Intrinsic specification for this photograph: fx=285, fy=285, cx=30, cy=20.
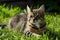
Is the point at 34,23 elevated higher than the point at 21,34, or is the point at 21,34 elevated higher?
the point at 34,23

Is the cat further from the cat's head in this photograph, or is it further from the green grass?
the green grass

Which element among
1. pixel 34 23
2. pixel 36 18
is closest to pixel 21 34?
pixel 34 23

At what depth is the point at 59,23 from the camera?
893 centimetres

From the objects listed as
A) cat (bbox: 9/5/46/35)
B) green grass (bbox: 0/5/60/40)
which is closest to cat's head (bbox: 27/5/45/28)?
cat (bbox: 9/5/46/35)

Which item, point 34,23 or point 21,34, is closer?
point 34,23

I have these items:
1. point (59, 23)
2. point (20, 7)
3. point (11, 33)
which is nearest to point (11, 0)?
point (20, 7)

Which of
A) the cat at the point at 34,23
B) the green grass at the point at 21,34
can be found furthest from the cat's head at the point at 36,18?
the green grass at the point at 21,34

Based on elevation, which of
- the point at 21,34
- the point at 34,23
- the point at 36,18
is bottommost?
the point at 21,34

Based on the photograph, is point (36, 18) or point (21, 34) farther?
point (21, 34)

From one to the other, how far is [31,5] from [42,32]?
3.52 meters

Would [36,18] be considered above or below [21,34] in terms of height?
above

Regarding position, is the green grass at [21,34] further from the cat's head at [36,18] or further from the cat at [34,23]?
the cat's head at [36,18]

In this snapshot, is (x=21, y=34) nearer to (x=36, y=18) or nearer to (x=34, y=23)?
(x=34, y=23)

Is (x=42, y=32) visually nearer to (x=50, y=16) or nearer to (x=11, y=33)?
(x=11, y=33)
